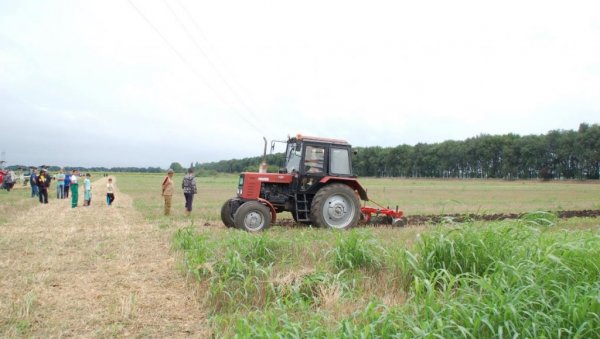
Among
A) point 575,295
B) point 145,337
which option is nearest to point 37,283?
point 145,337

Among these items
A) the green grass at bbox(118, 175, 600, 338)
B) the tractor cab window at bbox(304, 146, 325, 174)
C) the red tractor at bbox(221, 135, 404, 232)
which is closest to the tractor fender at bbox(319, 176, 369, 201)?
the red tractor at bbox(221, 135, 404, 232)

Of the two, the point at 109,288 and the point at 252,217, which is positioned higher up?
the point at 252,217

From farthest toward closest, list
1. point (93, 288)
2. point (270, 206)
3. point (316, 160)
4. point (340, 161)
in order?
point (340, 161), point (316, 160), point (270, 206), point (93, 288)

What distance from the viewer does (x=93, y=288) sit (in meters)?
5.25

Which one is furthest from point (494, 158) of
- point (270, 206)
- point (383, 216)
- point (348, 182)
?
point (270, 206)

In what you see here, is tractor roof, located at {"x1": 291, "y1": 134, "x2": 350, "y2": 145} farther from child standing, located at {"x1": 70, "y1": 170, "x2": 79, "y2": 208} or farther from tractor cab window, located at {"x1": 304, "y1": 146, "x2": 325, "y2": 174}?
child standing, located at {"x1": 70, "y1": 170, "x2": 79, "y2": 208}

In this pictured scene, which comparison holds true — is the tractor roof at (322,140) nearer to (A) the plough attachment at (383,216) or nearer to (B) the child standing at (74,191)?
(A) the plough attachment at (383,216)

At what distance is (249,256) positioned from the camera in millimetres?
6137

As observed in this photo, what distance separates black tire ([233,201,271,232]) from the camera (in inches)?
384

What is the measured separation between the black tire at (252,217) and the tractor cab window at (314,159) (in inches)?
55.5

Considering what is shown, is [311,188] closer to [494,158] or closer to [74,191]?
[74,191]

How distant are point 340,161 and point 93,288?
6.79 metres

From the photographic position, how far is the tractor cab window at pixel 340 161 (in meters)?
10.8

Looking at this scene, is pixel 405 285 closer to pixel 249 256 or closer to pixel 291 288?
pixel 291 288
